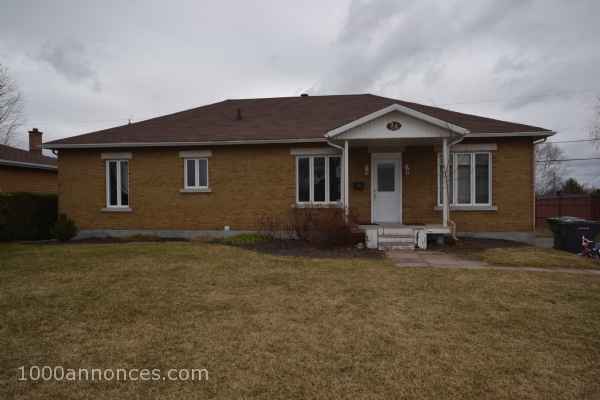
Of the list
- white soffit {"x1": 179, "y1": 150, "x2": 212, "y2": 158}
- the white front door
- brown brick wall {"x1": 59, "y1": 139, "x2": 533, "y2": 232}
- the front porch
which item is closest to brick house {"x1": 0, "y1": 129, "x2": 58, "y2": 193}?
brown brick wall {"x1": 59, "y1": 139, "x2": 533, "y2": 232}

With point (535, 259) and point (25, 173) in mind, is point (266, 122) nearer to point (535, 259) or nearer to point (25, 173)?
point (535, 259)

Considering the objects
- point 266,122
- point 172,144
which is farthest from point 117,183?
point 266,122

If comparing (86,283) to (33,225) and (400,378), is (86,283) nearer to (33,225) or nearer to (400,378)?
(400,378)

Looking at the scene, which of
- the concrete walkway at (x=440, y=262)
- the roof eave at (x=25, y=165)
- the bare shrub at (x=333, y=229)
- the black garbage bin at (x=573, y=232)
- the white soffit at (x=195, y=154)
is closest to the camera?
the concrete walkway at (x=440, y=262)

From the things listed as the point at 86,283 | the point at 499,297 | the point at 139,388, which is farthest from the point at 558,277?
the point at 86,283

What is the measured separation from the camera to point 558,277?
682 cm

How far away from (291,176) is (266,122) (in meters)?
2.83

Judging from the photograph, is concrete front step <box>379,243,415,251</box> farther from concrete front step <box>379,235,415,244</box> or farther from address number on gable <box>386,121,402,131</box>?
address number on gable <box>386,121,402,131</box>

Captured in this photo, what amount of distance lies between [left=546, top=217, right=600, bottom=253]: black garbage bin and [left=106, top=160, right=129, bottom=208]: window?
15077 mm

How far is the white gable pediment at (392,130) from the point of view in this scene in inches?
408

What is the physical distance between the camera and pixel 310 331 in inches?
166

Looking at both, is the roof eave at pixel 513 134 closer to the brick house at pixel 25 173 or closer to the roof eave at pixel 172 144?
the roof eave at pixel 172 144

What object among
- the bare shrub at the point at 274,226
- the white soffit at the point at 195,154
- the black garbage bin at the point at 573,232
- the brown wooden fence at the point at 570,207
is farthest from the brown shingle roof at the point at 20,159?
the brown wooden fence at the point at 570,207

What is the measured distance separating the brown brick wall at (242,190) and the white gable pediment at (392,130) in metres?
1.71
